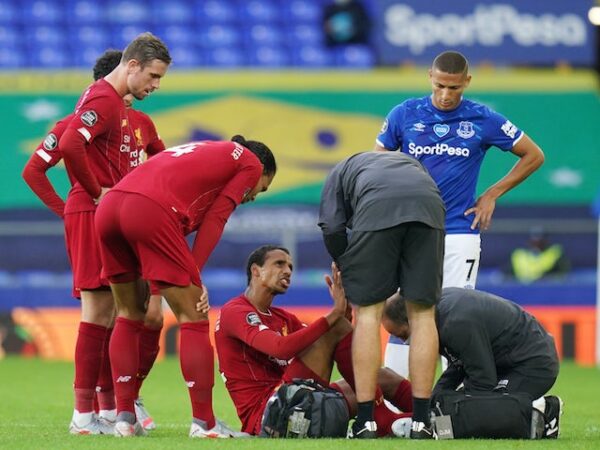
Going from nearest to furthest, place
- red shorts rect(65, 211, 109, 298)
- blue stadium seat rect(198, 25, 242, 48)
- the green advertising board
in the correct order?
red shorts rect(65, 211, 109, 298) < the green advertising board < blue stadium seat rect(198, 25, 242, 48)

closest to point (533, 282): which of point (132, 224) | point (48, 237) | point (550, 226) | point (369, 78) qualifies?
point (550, 226)

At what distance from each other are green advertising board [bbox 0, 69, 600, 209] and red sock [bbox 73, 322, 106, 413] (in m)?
10.6

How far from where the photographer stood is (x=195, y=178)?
6.29 meters

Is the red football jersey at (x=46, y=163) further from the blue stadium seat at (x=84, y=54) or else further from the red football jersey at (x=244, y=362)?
the blue stadium seat at (x=84, y=54)

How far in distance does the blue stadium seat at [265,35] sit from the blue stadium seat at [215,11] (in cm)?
36

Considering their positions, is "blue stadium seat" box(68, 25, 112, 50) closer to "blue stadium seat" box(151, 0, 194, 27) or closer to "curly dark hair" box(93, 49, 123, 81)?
"blue stadium seat" box(151, 0, 194, 27)

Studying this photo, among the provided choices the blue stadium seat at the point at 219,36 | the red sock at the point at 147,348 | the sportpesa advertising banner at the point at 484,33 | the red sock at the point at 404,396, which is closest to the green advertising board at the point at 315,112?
the sportpesa advertising banner at the point at 484,33

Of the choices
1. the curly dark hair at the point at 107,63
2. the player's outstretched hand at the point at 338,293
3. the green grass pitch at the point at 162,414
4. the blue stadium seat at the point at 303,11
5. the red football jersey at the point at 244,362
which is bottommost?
the green grass pitch at the point at 162,414

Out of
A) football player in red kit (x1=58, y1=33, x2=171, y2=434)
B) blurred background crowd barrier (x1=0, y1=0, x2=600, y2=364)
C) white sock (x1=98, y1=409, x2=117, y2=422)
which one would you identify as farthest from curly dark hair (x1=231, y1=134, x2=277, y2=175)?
blurred background crowd barrier (x1=0, y1=0, x2=600, y2=364)

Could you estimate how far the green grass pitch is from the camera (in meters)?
5.87

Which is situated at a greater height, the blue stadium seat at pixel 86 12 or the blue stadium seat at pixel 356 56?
the blue stadium seat at pixel 86 12

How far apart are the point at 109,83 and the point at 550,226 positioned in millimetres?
9064

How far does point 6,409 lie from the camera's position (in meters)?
8.55

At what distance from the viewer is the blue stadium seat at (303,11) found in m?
19.0
